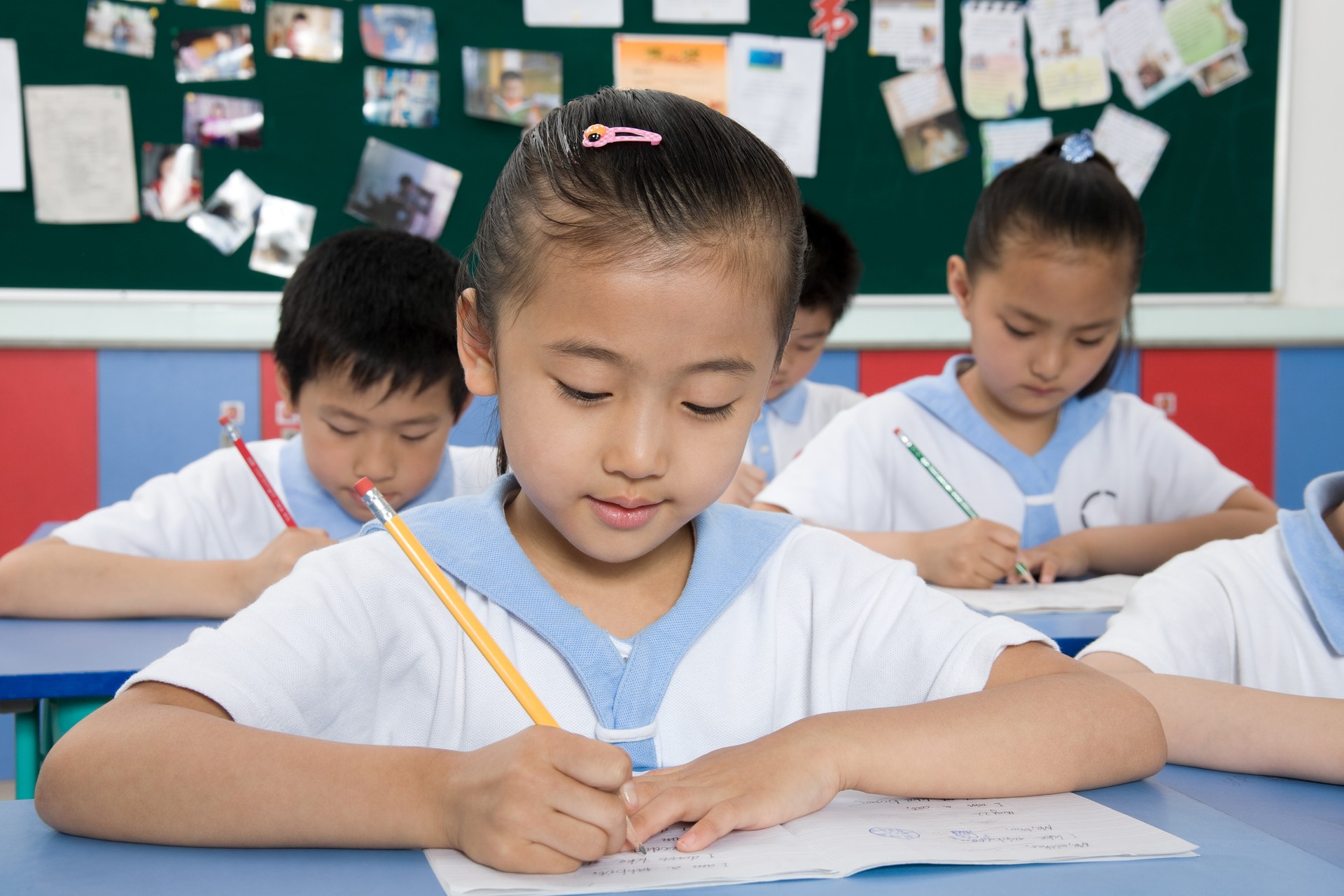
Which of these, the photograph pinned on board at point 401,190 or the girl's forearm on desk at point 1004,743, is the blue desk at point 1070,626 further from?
the photograph pinned on board at point 401,190

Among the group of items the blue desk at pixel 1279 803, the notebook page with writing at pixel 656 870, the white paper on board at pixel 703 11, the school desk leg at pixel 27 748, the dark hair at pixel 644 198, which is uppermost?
the white paper on board at pixel 703 11

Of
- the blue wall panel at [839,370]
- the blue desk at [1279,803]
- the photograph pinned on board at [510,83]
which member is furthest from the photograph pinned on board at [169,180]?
the blue desk at [1279,803]

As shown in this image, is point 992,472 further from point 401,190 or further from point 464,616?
point 401,190

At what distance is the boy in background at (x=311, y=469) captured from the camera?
1473mm

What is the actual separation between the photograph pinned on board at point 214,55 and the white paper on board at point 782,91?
1.14 metres

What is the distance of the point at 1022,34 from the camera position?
3.15 meters

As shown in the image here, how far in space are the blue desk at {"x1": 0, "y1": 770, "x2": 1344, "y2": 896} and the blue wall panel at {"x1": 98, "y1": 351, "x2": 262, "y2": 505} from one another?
2.17 metres

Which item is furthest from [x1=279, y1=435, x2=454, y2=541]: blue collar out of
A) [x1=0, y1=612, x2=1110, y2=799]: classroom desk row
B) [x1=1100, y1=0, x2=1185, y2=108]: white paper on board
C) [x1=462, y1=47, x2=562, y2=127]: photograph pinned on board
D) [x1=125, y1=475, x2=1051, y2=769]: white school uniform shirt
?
[x1=1100, y1=0, x2=1185, y2=108]: white paper on board

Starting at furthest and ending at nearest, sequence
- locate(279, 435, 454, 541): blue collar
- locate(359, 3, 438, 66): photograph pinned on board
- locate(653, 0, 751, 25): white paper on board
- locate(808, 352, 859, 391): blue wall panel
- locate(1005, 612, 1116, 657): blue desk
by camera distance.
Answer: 1. locate(808, 352, 859, 391): blue wall panel
2. locate(653, 0, 751, 25): white paper on board
3. locate(359, 3, 438, 66): photograph pinned on board
4. locate(279, 435, 454, 541): blue collar
5. locate(1005, 612, 1116, 657): blue desk

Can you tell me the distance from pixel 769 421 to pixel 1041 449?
776 millimetres

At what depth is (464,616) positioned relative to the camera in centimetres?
71

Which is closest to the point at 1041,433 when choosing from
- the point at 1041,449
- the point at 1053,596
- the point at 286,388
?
the point at 1041,449

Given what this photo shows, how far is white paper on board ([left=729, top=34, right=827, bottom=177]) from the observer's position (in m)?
3.03

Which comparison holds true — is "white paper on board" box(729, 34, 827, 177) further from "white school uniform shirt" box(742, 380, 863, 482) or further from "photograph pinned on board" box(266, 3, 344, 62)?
"photograph pinned on board" box(266, 3, 344, 62)
